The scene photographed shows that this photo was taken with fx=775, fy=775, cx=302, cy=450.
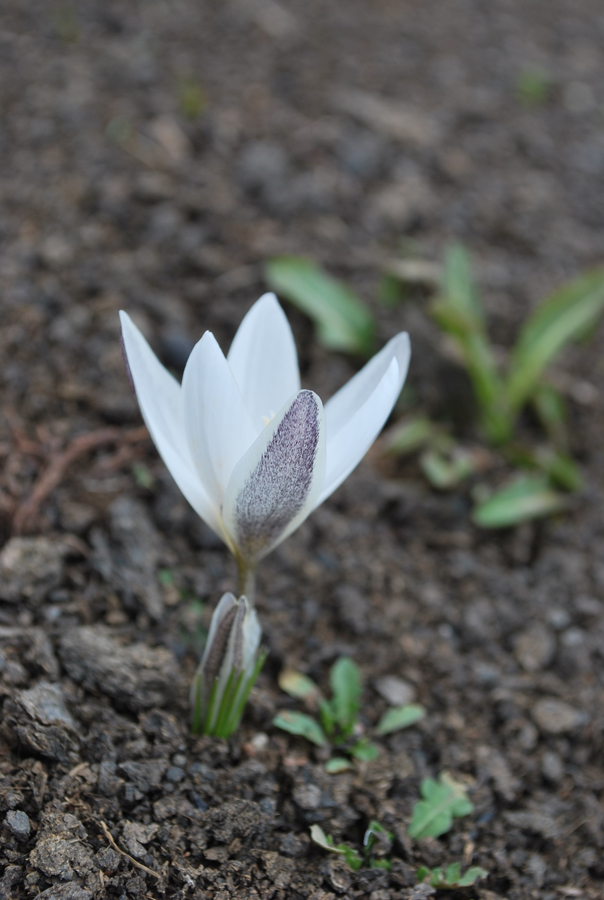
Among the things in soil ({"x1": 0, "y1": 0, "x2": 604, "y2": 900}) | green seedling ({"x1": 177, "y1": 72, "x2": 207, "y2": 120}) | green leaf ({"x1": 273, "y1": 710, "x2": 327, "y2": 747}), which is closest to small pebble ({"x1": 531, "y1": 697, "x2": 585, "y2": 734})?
soil ({"x1": 0, "y1": 0, "x2": 604, "y2": 900})

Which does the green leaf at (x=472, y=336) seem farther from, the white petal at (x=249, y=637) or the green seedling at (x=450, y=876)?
the green seedling at (x=450, y=876)

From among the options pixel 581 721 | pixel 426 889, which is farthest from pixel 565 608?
pixel 426 889

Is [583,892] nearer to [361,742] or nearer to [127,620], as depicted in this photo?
[361,742]

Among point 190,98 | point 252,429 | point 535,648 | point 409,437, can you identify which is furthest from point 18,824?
point 190,98

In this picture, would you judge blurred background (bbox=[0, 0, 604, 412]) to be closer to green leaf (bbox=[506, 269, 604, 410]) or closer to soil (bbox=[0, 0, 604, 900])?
soil (bbox=[0, 0, 604, 900])

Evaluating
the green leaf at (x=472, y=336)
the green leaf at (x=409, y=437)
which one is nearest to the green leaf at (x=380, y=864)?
the green leaf at (x=409, y=437)

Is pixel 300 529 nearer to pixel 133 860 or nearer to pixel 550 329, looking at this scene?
pixel 133 860
